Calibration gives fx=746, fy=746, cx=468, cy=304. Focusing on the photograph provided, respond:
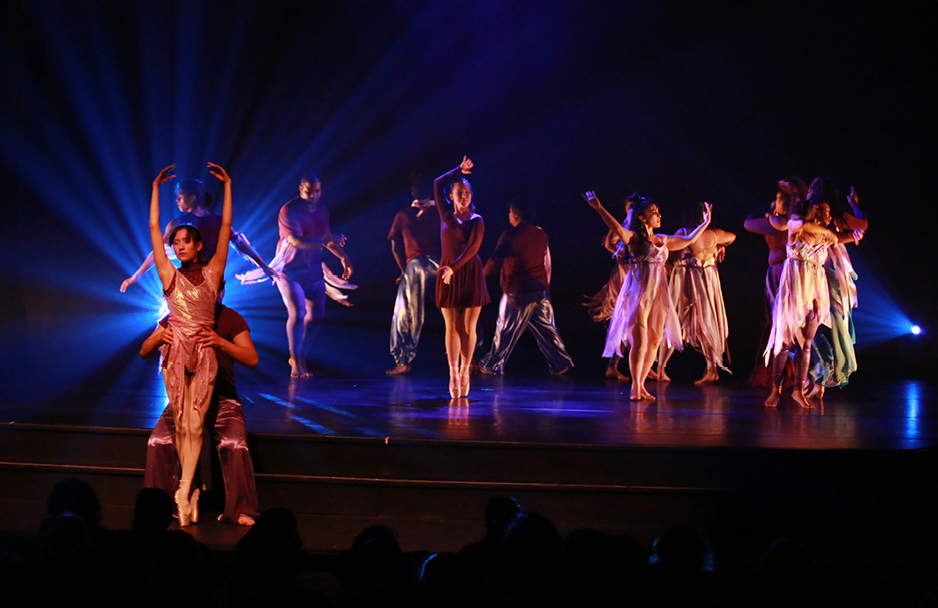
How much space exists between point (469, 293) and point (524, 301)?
8.01ft

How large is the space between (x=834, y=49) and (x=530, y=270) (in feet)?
13.4

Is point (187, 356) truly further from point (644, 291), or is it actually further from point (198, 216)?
point (644, 291)

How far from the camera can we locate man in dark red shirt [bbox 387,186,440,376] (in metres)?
7.73

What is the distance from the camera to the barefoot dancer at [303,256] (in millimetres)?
6637

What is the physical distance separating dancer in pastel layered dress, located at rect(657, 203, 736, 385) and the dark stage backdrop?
142 centimetres

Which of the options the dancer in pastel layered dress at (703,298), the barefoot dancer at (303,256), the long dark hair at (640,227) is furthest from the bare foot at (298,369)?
the dancer in pastel layered dress at (703,298)

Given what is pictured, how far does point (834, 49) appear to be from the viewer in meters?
8.04

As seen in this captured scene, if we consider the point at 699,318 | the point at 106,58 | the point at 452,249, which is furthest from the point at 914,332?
the point at 106,58

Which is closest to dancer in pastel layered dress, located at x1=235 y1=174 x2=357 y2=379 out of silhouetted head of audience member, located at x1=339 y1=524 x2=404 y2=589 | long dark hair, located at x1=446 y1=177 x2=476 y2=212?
long dark hair, located at x1=446 y1=177 x2=476 y2=212

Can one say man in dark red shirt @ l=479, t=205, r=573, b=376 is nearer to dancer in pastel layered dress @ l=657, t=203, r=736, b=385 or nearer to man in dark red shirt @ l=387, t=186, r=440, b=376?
man in dark red shirt @ l=387, t=186, r=440, b=376

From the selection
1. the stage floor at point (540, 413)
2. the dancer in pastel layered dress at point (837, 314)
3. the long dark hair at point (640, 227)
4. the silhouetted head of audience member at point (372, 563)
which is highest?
the long dark hair at point (640, 227)

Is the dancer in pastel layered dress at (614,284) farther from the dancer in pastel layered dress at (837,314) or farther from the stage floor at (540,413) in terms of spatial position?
the dancer in pastel layered dress at (837,314)

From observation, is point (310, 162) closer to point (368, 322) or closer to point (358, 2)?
point (358, 2)

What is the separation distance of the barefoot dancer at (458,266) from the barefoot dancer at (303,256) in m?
1.64
